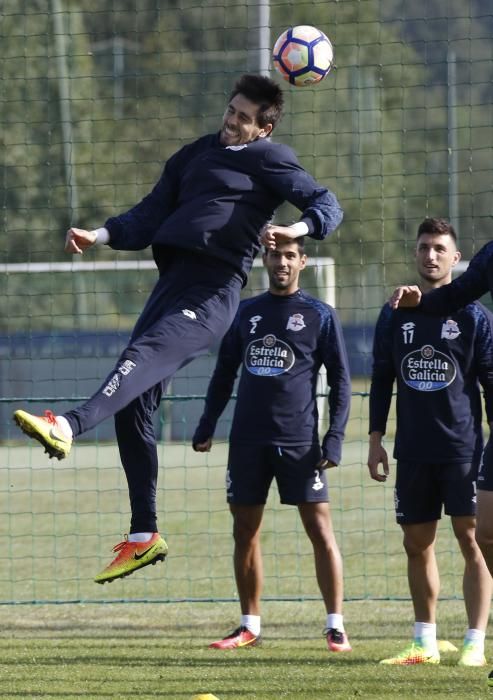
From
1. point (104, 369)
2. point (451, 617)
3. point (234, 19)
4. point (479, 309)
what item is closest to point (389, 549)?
point (451, 617)

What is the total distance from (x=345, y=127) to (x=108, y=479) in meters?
16.3

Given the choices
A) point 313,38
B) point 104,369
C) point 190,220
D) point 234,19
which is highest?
point 234,19

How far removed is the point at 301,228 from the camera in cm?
541

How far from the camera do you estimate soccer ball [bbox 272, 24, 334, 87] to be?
646 centimetres

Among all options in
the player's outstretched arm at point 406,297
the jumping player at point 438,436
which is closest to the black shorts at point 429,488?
the jumping player at point 438,436

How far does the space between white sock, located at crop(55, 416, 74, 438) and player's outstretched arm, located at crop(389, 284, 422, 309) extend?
149 centimetres

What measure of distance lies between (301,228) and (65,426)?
1.31 metres

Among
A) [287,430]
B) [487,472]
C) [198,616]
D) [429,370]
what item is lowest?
[198,616]

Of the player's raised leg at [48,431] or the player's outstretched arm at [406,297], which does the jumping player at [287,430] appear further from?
the player's raised leg at [48,431]

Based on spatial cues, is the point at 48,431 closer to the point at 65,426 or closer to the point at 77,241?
the point at 65,426

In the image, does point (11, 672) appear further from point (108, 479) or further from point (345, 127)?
point (345, 127)

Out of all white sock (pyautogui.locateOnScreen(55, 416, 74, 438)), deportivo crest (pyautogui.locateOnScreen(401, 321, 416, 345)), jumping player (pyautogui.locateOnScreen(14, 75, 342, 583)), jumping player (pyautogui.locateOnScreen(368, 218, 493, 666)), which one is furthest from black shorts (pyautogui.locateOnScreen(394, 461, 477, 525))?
white sock (pyautogui.locateOnScreen(55, 416, 74, 438))

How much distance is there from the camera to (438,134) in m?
31.5

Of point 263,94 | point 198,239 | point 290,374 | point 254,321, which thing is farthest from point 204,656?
point 263,94
